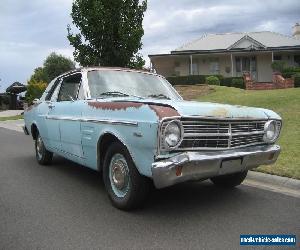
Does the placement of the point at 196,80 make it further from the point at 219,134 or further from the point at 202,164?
the point at 202,164

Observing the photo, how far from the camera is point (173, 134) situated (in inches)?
185

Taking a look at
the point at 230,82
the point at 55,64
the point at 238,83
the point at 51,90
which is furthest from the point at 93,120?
the point at 55,64

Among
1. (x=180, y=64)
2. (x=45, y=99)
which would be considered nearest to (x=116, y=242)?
(x=45, y=99)

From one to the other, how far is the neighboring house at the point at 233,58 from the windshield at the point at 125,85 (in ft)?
97.0

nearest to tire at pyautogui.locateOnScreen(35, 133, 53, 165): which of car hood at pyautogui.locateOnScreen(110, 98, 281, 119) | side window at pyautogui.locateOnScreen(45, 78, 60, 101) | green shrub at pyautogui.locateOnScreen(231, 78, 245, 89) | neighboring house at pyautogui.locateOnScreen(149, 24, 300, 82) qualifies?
side window at pyautogui.locateOnScreen(45, 78, 60, 101)

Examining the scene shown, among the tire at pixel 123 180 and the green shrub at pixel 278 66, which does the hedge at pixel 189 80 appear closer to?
the green shrub at pixel 278 66

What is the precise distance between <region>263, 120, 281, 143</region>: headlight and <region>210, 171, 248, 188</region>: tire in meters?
0.76

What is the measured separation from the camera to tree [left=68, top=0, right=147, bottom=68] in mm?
13758

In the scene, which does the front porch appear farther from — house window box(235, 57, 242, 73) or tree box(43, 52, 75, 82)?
tree box(43, 52, 75, 82)

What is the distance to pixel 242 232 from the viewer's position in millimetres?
4586

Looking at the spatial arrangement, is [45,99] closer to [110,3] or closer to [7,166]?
[7,166]

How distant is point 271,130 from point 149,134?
1914 millimetres

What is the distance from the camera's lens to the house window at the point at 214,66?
121 ft

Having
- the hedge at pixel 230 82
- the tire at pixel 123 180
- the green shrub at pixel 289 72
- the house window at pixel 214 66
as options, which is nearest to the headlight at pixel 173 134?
the tire at pixel 123 180
